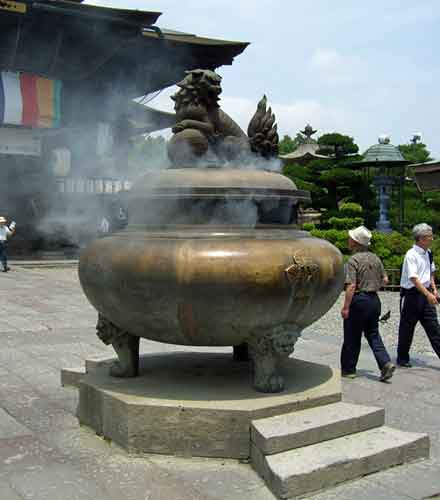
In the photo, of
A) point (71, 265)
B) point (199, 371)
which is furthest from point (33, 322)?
point (71, 265)

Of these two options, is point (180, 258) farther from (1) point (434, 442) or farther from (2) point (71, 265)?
(2) point (71, 265)

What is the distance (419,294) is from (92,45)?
14496 mm

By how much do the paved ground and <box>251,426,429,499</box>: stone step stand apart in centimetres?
5

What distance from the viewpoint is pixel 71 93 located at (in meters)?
17.6

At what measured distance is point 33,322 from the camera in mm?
7129

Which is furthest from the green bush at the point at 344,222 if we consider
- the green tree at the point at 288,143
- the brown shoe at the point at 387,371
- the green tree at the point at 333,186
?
the green tree at the point at 288,143

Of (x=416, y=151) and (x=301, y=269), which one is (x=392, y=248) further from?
(x=416, y=151)

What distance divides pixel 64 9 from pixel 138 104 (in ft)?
24.2

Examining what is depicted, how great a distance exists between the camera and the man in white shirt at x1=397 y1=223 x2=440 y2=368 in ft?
16.6

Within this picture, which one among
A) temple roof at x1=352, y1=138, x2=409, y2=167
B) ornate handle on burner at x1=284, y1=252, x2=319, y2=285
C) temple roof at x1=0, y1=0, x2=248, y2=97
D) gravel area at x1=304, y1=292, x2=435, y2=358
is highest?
temple roof at x1=0, y1=0, x2=248, y2=97

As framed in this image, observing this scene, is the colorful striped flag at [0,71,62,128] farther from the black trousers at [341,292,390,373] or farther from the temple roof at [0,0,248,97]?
the black trousers at [341,292,390,373]

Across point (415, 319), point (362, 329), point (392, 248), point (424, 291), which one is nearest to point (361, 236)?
point (362, 329)

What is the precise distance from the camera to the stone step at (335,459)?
252 cm

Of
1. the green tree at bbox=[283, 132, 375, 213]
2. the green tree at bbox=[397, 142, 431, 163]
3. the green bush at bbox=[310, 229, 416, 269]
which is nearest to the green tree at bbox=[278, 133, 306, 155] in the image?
the green tree at bbox=[397, 142, 431, 163]
